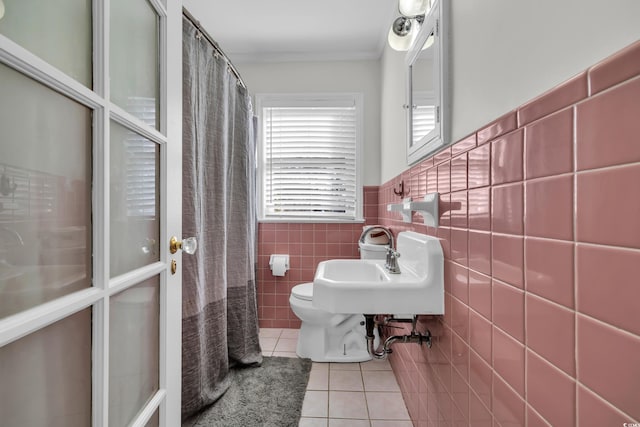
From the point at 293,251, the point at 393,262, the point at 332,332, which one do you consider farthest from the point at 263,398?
the point at 293,251

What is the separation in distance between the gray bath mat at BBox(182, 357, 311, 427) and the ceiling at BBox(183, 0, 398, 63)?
231cm

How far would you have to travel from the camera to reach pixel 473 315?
0.83 metres

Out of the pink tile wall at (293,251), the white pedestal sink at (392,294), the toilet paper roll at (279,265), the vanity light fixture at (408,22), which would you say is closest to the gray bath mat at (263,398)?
the pink tile wall at (293,251)

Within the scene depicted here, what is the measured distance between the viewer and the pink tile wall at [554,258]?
417mm

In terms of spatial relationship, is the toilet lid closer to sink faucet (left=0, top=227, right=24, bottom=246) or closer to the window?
the window

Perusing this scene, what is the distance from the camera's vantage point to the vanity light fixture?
1.22 meters

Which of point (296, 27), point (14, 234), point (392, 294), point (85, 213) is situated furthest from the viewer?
point (296, 27)

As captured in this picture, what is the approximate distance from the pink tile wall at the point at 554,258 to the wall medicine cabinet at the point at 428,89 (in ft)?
0.57

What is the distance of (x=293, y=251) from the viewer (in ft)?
8.16

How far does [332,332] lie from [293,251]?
74 centimetres

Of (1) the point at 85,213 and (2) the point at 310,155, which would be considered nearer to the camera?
(1) the point at 85,213

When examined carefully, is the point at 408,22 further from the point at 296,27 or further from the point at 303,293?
the point at 303,293

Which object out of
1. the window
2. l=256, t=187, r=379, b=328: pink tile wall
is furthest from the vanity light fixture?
l=256, t=187, r=379, b=328: pink tile wall

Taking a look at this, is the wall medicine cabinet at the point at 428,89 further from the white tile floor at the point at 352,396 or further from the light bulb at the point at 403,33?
the white tile floor at the point at 352,396
